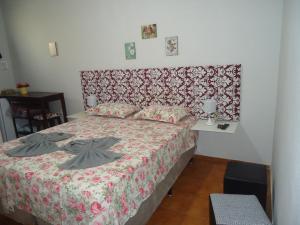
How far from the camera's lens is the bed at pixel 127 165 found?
1.43m

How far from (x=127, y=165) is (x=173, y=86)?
161 centimetres

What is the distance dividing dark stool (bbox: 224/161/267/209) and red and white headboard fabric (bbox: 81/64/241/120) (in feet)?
2.84

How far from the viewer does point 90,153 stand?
1.84 metres

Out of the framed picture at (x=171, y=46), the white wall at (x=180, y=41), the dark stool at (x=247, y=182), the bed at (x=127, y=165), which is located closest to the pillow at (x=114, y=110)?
the bed at (x=127, y=165)

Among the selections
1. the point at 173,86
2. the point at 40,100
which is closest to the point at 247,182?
the point at 173,86

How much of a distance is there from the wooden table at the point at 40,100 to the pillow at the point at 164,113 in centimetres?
179

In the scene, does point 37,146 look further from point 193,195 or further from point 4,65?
point 4,65

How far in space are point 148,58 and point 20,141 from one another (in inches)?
75.7

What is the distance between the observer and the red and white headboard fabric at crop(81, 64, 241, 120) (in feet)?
8.72

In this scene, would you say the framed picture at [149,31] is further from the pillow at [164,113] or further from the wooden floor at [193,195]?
the wooden floor at [193,195]

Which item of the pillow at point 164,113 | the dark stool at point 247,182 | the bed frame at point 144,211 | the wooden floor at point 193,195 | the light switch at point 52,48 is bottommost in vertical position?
the wooden floor at point 193,195

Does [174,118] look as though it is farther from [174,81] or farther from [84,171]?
[84,171]

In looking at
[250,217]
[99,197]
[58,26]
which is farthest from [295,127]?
[58,26]

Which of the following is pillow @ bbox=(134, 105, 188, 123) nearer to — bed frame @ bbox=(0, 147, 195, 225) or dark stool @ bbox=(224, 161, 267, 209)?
bed frame @ bbox=(0, 147, 195, 225)
